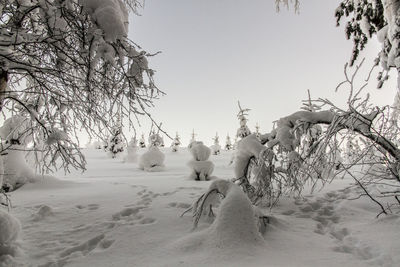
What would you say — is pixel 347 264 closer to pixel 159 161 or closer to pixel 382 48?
pixel 382 48

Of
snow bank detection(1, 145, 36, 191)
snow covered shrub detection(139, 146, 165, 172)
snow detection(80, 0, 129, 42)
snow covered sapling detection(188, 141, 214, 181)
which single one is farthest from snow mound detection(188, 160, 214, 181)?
snow detection(80, 0, 129, 42)

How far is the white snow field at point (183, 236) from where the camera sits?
274cm

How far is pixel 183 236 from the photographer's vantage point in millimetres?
3371

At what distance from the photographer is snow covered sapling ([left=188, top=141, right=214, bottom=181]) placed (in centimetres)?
1098

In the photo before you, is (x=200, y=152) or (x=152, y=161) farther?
(x=152, y=161)

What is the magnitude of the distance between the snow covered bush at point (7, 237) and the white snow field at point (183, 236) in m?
0.05

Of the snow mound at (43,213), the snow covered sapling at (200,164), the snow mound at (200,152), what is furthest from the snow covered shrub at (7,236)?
the snow mound at (200,152)

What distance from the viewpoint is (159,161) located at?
714 inches

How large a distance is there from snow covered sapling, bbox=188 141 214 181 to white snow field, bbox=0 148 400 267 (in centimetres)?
587

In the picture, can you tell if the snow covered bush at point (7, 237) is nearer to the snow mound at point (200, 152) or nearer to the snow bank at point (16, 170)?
the snow bank at point (16, 170)

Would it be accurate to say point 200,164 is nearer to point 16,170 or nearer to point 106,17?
point 16,170

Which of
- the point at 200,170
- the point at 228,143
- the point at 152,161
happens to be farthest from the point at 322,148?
the point at 228,143

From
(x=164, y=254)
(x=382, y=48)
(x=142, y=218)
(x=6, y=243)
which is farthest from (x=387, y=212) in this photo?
(x=6, y=243)

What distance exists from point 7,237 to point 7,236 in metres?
0.01
